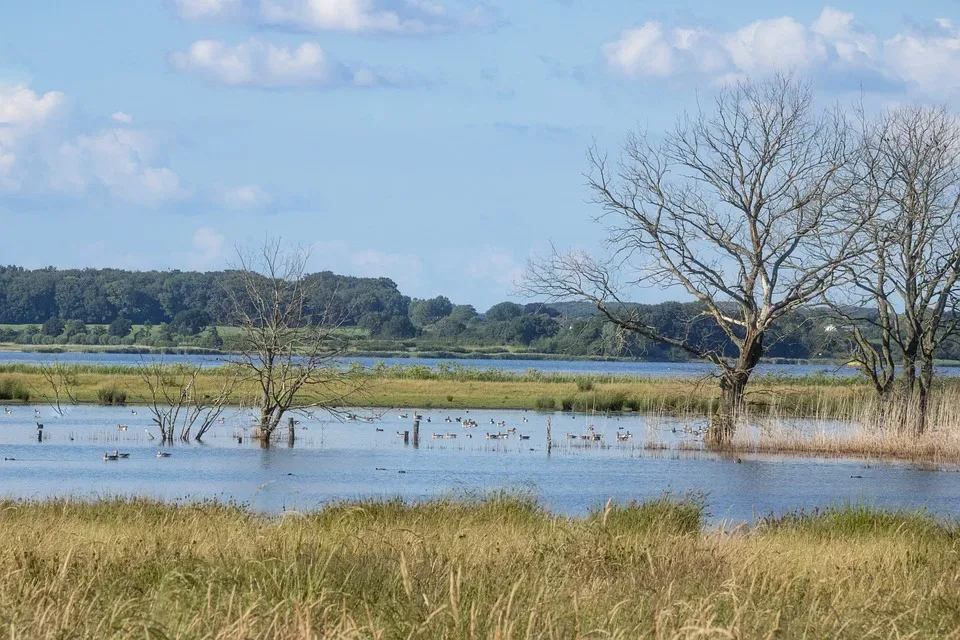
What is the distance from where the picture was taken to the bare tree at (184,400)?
107ft

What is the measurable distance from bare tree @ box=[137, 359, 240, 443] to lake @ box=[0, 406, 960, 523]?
74 centimetres

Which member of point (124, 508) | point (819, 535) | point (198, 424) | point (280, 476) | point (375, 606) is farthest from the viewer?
point (198, 424)

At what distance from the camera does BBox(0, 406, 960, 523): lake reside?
22844mm

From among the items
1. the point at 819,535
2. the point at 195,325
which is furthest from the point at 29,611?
the point at 195,325

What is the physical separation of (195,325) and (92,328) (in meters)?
33.0

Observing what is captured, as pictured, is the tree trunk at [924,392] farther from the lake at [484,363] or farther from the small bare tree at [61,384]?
the lake at [484,363]

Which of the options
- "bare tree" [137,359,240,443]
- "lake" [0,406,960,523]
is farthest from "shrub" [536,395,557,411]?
"bare tree" [137,359,240,443]

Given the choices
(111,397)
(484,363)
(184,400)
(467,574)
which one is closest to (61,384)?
(111,397)

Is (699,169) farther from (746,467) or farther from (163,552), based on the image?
(163,552)

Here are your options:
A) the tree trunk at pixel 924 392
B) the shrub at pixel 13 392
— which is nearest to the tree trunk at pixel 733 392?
the tree trunk at pixel 924 392

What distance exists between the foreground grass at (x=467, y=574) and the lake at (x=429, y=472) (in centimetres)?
530

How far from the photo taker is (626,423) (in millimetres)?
44656

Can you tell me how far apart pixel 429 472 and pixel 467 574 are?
63.7 ft

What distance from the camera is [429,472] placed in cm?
2797
